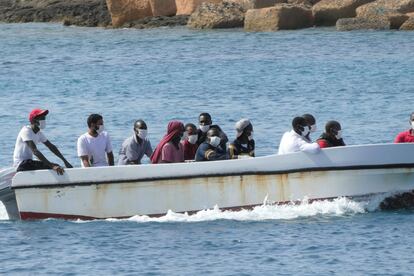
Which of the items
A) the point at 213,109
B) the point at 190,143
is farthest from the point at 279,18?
the point at 190,143

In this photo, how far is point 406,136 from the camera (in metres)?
21.0

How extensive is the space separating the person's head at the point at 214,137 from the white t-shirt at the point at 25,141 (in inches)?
93.7

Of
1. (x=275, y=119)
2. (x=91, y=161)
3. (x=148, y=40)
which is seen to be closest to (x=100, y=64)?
(x=148, y=40)

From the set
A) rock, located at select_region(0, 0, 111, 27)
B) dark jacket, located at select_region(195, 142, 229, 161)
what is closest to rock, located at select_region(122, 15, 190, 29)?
rock, located at select_region(0, 0, 111, 27)

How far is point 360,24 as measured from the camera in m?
56.0

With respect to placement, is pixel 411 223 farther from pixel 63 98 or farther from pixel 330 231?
pixel 63 98

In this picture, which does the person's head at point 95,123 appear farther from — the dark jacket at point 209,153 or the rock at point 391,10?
the rock at point 391,10

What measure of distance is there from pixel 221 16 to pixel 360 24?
6603mm

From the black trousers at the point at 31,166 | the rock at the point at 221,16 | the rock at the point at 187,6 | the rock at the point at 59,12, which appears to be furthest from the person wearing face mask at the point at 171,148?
the rock at the point at 59,12

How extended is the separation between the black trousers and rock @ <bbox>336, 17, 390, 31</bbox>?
3639cm

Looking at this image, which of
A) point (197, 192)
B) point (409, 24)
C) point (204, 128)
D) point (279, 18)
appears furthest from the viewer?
point (279, 18)

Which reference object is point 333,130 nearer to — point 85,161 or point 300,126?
point 300,126

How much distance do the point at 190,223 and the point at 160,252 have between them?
1.32 m

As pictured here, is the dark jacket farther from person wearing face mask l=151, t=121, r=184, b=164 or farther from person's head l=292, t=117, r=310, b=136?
person's head l=292, t=117, r=310, b=136
